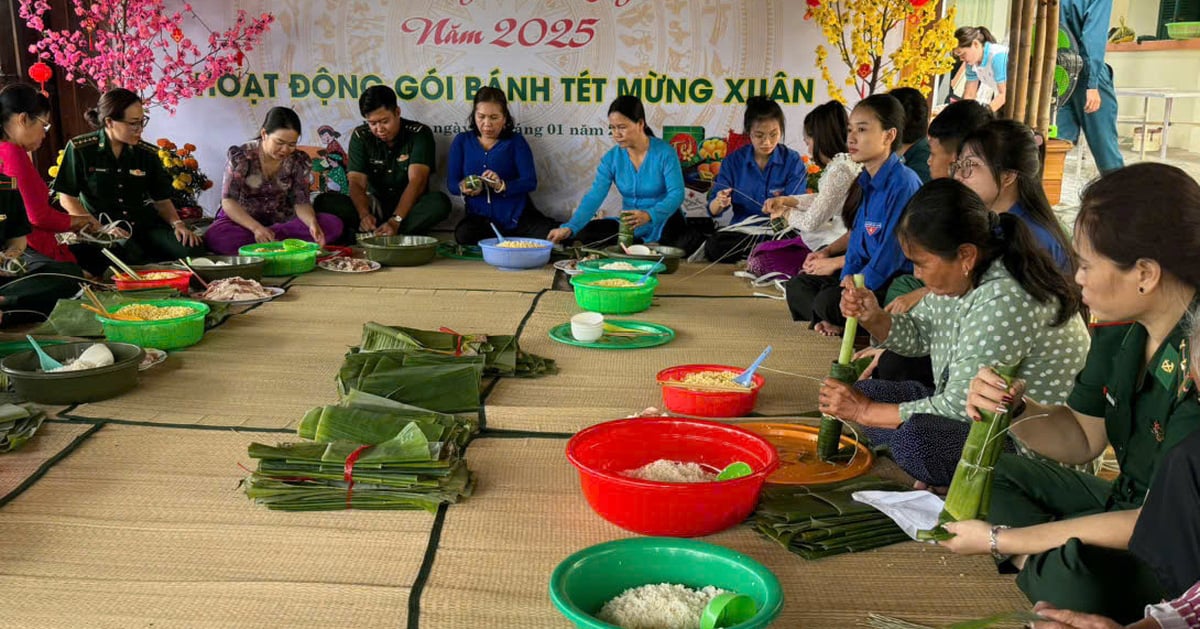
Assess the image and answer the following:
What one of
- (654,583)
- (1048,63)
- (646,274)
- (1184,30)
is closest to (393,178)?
(646,274)

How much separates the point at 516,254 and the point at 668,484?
3.31 metres

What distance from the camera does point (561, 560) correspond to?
1941 mm

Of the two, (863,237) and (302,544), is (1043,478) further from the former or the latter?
(863,237)

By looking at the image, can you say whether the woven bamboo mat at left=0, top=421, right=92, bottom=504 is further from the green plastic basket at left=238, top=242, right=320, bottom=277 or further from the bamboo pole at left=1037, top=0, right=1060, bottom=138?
the bamboo pole at left=1037, top=0, right=1060, bottom=138

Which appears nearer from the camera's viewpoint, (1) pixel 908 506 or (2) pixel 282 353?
(1) pixel 908 506

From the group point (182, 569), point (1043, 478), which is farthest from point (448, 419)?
point (1043, 478)

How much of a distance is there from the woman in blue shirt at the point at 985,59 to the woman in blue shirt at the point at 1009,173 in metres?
3.19

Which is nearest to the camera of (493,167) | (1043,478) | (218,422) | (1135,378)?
(1135,378)

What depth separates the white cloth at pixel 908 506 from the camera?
1993mm

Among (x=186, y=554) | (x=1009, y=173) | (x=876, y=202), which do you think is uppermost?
(x=1009, y=173)

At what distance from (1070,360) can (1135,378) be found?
21.0 inches

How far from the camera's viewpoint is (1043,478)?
2.01 meters

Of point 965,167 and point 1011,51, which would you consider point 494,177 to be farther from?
point 965,167

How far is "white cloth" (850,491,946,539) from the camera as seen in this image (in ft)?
6.54
